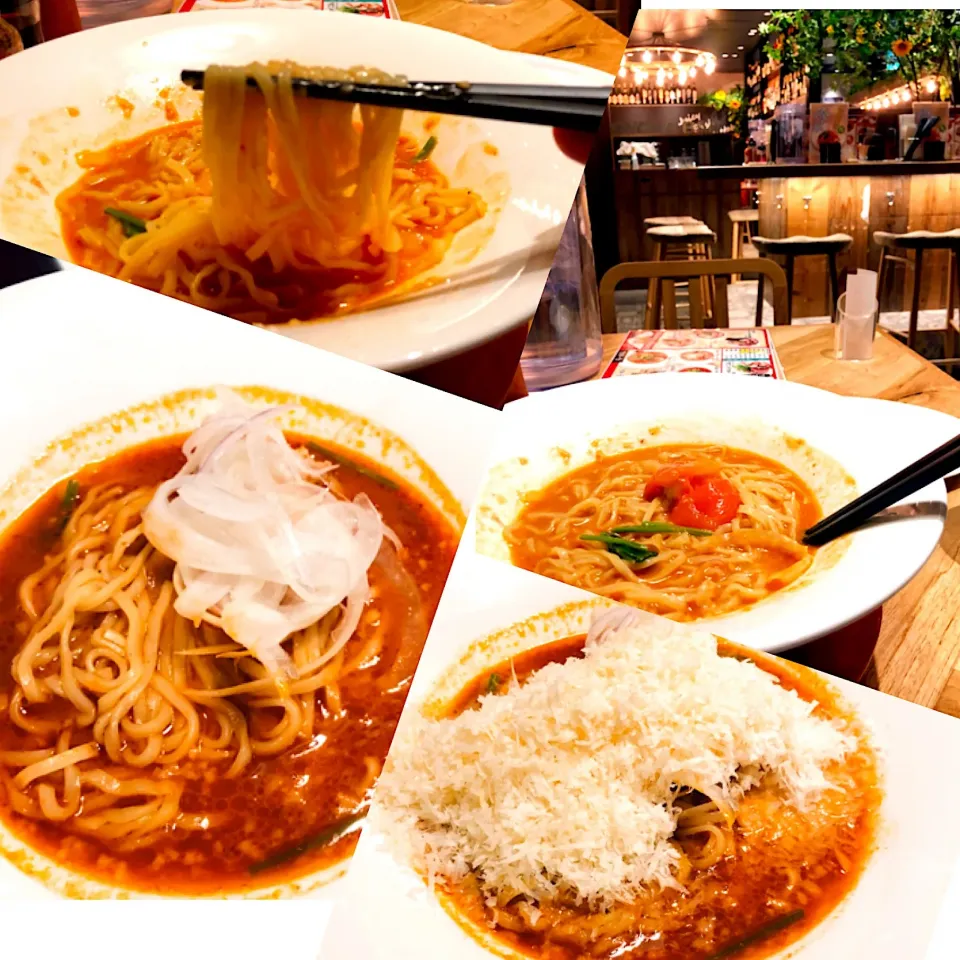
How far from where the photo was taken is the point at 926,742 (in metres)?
0.87

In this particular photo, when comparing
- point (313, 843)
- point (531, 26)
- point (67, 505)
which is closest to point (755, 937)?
point (313, 843)

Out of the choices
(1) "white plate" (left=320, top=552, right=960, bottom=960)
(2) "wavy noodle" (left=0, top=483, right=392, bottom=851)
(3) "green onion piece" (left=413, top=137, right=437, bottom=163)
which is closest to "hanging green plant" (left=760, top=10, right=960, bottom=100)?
(3) "green onion piece" (left=413, top=137, right=437, bottom=163)

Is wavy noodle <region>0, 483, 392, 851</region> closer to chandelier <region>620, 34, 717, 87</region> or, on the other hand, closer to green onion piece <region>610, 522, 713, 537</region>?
green onion piece <region>610, 522, 713, 537</region>

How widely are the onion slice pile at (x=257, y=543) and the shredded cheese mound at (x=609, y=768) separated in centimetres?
23

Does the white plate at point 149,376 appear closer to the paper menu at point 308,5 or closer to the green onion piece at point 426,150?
the green onion piece at point 426,150

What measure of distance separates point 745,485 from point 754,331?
0.77 feet

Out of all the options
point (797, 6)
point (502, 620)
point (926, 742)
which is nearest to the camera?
point (926, 742)

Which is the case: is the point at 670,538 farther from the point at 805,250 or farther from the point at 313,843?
the point at 313,843

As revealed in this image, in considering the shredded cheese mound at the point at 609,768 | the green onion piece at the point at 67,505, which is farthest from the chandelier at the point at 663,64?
the green onion piece at the point at 67,505

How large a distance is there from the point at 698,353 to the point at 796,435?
17 cm

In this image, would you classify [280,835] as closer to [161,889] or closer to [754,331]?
[161,889]

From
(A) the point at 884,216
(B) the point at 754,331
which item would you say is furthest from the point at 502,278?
(A) the point at 884,216

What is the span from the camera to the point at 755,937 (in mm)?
829

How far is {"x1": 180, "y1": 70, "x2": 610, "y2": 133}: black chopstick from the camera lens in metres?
0.94
